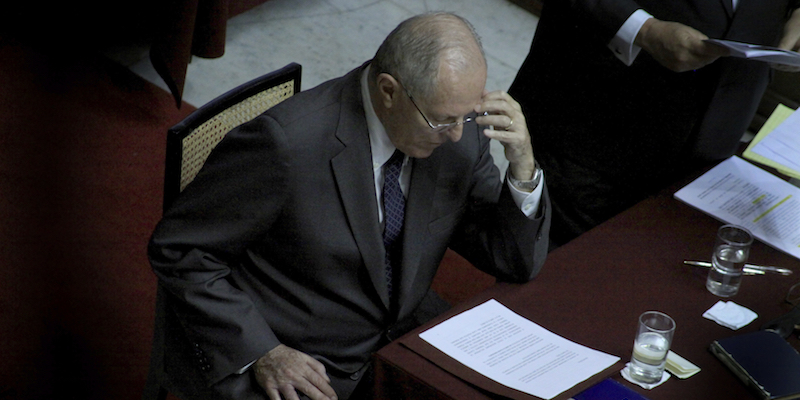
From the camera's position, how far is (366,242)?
1.76 meters

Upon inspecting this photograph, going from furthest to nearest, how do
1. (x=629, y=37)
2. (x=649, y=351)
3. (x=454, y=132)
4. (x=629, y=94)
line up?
(x=629, y=94) → (x=629, y=37) → (x=454, y=132) → (x=649, y=351)

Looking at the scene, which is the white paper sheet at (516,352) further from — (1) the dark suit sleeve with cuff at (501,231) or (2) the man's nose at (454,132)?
(2) the man's nose at (454,132)

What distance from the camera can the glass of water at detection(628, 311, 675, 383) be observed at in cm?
158

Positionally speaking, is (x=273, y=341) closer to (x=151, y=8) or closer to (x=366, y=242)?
(x=366, y=242)

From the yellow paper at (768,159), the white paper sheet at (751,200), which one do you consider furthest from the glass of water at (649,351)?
the yellow paper at (768,159)

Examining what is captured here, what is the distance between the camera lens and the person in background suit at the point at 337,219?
167 centimetres

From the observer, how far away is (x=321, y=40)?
15.4 ft

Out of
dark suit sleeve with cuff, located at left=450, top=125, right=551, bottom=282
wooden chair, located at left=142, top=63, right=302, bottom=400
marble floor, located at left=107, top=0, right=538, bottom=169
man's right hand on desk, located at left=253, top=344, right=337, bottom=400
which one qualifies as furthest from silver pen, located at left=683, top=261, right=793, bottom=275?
marble floor, located at left=107, top=0, right=538, bottom=169

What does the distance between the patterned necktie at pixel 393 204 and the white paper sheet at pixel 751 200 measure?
0.80m

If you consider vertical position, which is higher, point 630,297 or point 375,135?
point 375,135

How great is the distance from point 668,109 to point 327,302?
1.12 metres

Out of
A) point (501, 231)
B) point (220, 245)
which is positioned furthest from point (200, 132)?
point (501, 231)

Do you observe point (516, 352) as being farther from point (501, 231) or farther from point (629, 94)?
point (629, 94)

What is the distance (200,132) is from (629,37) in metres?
1.12
